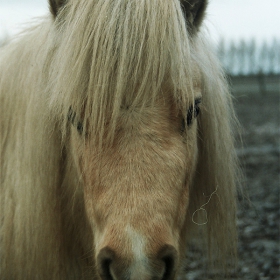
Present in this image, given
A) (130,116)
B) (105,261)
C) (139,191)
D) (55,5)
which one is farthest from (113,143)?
(55,5)

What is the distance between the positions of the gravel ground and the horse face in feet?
2.72

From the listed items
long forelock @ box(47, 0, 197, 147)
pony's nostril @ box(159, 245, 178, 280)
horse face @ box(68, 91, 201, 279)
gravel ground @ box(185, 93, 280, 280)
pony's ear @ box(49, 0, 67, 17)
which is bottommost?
gravel ground @ box(185, 93, 280, 280)

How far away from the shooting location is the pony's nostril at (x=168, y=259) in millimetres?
2086

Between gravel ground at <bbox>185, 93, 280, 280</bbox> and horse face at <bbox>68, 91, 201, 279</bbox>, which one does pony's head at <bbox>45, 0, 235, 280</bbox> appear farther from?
gravel ground at <bbox>185, 93, 280, 280</bbox>

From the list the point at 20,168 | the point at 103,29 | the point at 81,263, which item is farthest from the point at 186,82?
the point at 81,263

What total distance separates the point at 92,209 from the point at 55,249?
62 cm

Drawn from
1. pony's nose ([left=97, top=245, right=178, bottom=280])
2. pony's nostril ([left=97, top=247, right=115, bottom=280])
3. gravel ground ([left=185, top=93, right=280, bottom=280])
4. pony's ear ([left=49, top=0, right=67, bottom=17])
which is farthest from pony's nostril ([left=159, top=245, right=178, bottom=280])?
pony's ear ([left=49, top=0, right=67, bottom=17])

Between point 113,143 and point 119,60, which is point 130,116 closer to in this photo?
point 113,143

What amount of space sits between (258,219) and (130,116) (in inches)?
180

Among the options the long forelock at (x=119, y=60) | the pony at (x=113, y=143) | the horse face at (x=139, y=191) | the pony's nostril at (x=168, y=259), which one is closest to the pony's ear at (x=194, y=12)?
the pony at (x=113, y=143)

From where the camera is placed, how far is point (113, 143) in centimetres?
234

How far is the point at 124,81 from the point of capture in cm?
239

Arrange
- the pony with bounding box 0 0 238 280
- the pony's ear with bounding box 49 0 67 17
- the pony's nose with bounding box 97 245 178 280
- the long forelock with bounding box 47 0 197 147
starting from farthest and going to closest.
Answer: the pony's ear with bounding box 49 0 67 17 < the long forelock with bounding box 47 0 197 147 < the pony with bounding box 0 0 238 280 < the pony's nose with bounding box 97 245 178 280

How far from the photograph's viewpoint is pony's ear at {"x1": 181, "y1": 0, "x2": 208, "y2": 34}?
275 centimetres
